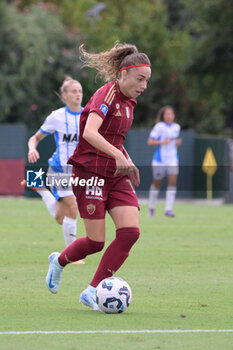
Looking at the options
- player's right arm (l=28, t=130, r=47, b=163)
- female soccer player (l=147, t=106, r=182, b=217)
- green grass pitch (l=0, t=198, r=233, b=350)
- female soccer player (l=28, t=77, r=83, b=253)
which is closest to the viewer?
green grass pitch (l=0, t=198, r=233, b=350)

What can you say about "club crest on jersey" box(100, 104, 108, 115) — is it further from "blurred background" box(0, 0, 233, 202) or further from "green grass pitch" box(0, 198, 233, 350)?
"blurred background" box(0, 0, 233, 202)

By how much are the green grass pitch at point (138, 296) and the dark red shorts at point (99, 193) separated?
0.85 m

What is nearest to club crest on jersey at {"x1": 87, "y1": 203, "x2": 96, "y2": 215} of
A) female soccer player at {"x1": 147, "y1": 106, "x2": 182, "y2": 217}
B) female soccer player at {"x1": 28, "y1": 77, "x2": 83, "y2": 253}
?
female soccer player at {"x1": 28, "y1": 77, "x2": 83, "y2": 253}

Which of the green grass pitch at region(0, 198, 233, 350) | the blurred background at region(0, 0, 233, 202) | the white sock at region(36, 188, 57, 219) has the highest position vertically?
the blurred background at region(0, 0, 233, 202)

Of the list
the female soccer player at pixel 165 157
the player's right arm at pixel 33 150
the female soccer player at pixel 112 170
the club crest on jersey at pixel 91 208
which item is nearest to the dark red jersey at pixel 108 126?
the female soccer player at pixel 112 170

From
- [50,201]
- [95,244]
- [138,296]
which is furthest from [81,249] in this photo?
[50,201]

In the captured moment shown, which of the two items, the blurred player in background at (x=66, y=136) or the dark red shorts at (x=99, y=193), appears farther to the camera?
the blurred player in background at (x=66, y=136)

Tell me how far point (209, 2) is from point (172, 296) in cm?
3050

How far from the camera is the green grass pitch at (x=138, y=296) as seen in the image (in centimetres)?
586

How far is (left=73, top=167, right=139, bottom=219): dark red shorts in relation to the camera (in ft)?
23.0

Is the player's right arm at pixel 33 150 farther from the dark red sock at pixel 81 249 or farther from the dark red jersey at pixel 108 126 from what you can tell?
the dark red jersey at pixel 108 126

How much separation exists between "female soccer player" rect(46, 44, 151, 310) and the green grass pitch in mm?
559

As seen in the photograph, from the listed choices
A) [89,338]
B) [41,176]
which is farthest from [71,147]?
[89,338]

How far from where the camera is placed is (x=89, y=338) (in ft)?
19.3
